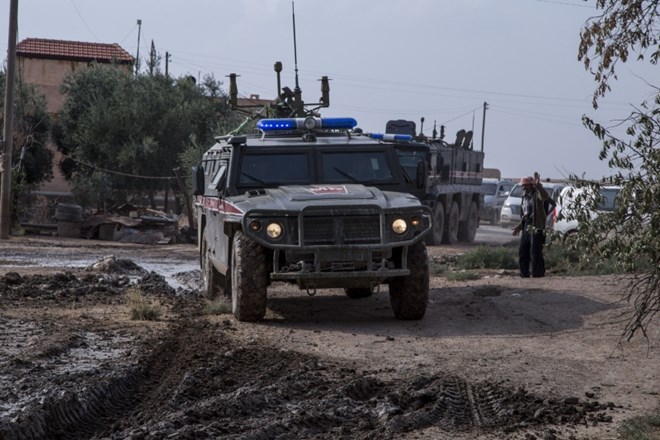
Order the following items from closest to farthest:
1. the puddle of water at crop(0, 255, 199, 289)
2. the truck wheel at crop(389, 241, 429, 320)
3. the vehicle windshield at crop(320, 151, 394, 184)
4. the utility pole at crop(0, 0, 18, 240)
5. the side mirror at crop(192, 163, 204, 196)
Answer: the truck wheel at crop(389, 241, 429, 320), the vehicle windshield at crop(320, 151, 394, 184), the side mirror at crop(192, 163, 204, 196), the puddle of water at crop(0, 255, 199, 289), the utility pole at crop(0, 0, 18, 240)

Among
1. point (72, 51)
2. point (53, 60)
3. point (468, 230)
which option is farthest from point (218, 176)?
point (72, 51)

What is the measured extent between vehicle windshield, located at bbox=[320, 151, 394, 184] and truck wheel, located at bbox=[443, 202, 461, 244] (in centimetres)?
1646

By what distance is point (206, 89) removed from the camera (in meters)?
47.2

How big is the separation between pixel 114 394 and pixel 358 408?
172cm

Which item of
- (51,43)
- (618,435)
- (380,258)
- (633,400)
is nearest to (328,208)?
(380,258)

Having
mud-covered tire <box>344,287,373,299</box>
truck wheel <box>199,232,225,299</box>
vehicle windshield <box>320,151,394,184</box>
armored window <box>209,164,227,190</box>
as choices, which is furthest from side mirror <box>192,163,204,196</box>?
mud-covered tire <box>344,287,373,299</box>

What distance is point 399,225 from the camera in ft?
40.1

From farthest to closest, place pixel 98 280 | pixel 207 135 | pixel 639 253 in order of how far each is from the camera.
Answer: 1. pixel 207 135
2. pixel 98 280
3. pixel 639 253

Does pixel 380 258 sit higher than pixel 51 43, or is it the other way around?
pixel 51 43

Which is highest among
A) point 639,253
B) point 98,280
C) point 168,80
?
point 168,80

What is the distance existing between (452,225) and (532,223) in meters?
14.3

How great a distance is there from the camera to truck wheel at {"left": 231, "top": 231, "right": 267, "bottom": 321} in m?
12.2

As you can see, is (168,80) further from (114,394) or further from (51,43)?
(114,394)

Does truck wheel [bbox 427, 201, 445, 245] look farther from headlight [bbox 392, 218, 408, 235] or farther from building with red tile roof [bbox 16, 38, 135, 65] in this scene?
building with red tile roof [bbox 16, 38, 135, 65]
